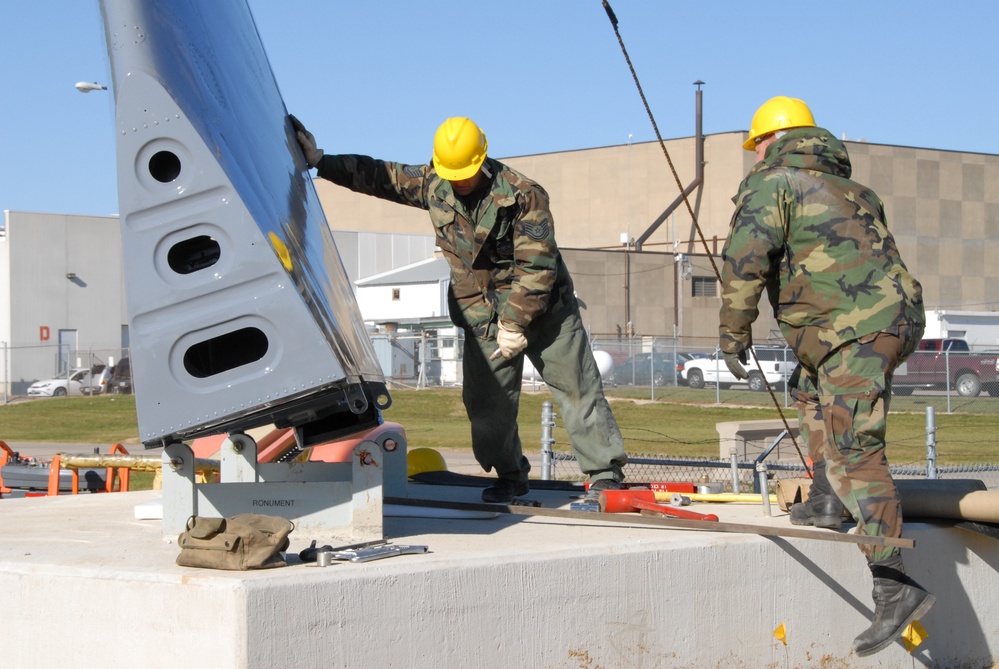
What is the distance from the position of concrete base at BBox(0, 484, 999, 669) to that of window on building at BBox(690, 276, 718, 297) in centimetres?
4794

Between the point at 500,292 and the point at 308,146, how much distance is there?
124cm

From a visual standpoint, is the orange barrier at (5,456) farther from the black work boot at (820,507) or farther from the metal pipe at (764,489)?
the black work boot at (820,507)

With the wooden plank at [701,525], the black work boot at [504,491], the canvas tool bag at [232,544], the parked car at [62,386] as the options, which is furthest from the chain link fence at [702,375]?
the canvas tool bag at [232,544]

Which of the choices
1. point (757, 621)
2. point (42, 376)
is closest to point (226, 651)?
point (757, 621)

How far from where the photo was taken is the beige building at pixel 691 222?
51.5 meters

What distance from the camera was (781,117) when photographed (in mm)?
5133

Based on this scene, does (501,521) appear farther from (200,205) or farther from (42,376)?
(42,376)

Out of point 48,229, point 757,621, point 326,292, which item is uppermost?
point 48,229

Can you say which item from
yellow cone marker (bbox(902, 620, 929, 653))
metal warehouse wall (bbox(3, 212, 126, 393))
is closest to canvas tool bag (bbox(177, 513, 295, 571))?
yellow cone marker (bbox(902, 620, 929, 653))

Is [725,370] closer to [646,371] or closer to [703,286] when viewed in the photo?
[646,371]

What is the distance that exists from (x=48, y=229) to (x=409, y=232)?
21289 millimetres

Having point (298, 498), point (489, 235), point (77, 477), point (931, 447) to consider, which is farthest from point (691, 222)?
point (298, 498)

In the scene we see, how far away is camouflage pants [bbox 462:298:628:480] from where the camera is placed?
6.14m

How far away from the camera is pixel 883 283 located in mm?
4785
